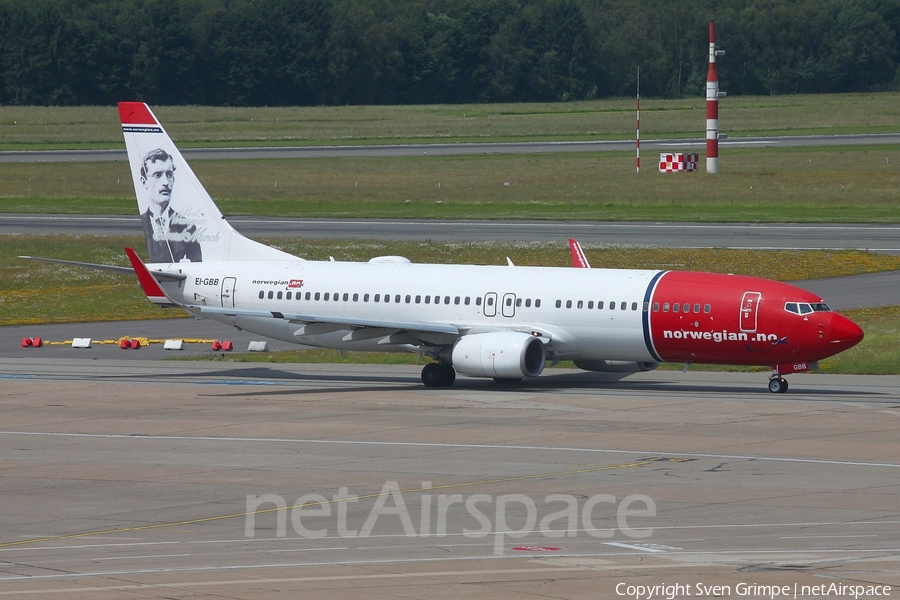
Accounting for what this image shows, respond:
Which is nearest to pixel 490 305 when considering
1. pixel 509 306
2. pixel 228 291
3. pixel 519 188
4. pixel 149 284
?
pixel 509 306

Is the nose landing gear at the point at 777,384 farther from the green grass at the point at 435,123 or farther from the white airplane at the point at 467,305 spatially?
the green grass at the point at 435,123

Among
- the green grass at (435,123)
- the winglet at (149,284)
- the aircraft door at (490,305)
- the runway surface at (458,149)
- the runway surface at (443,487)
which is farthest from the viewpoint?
the green grass at (435,123)

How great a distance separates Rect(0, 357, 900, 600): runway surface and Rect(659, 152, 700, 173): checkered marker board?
227 ft

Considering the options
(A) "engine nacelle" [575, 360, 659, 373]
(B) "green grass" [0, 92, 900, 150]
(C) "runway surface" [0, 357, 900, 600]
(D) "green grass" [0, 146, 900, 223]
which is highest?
(B) "green grass" [0, 92, 900, 150]

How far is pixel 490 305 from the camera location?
139ft

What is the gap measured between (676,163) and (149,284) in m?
74.3

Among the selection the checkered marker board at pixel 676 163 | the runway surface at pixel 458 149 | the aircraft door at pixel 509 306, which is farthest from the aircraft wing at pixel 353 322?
the runway surface at pixel 458 149

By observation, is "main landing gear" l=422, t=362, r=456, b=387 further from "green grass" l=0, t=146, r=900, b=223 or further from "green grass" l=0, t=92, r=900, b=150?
"green grass" l=0, t=92, r=900, b=150

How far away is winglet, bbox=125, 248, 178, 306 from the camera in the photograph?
4341 centimetres

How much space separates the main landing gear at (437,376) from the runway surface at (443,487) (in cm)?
52

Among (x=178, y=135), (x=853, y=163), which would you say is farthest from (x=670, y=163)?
(x=178, y=135)

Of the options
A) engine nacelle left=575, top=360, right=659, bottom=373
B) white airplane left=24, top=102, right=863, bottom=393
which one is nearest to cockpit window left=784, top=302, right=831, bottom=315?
white airplane left=24, top=102, right=863, bottom=393

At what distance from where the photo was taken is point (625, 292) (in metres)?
40.5

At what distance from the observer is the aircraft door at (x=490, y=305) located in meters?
42.2
